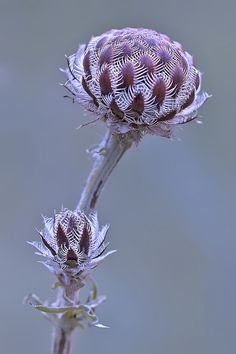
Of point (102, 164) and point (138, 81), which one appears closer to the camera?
point (138, 81)

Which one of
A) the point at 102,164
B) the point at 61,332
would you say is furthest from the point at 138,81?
the point at 61,332

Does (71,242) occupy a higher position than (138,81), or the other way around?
(138,81)

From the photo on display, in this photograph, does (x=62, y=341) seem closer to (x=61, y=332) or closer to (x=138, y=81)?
(x=61, y=332)

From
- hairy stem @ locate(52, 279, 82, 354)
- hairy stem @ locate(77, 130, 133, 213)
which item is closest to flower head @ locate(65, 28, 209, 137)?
hairy stem @ locate(77, 130, 133, 213)

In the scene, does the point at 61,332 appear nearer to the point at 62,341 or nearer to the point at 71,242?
the point at 62,341

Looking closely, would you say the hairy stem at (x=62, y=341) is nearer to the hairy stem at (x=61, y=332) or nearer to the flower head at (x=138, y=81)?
the hairy stem at (x=61, y=332)

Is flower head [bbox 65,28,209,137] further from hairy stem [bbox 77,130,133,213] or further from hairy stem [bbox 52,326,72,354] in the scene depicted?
hairy stem [bbox 52,326,72,354]

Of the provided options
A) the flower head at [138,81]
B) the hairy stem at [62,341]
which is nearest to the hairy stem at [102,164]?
the flower head at [138,81]
